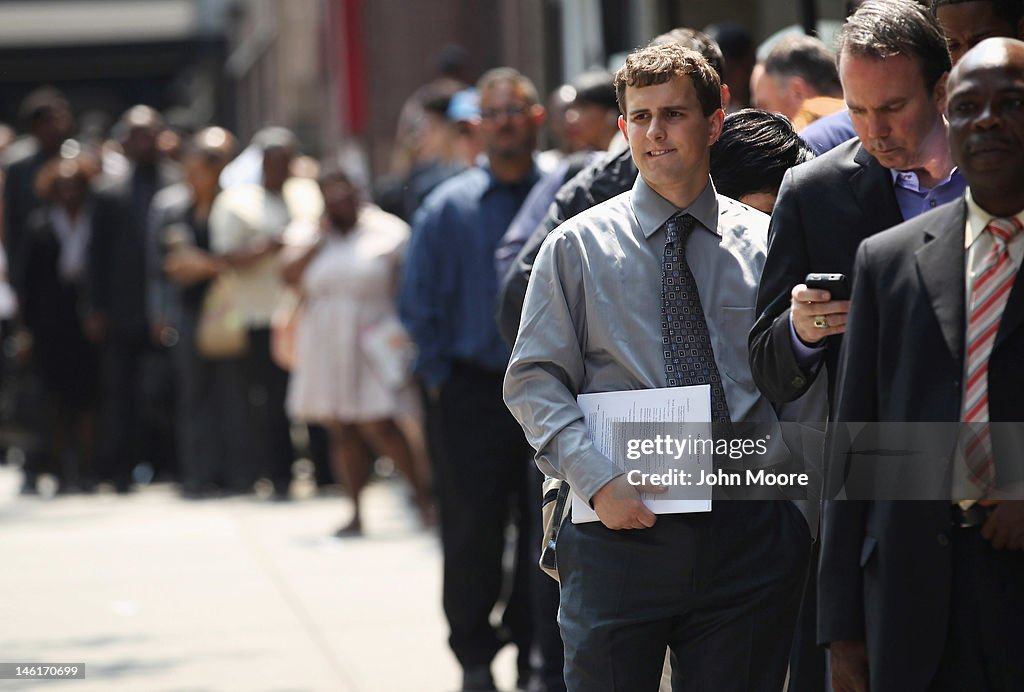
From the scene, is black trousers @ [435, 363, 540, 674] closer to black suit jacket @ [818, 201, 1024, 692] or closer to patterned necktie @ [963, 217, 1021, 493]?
black suit jacket @ [818, 201, 1024, 692]

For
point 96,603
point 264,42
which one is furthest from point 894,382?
point 264,42

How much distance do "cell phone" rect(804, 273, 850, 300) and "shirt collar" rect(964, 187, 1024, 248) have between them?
335 millimetres

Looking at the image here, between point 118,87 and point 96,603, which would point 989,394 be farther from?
point 118,87

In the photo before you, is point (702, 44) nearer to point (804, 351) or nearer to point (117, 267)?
point (804, 351)

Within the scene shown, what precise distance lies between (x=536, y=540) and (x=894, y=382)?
2.90m

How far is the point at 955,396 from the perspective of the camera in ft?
10.9

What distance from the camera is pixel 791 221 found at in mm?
4059

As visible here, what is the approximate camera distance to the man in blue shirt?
6.86 m

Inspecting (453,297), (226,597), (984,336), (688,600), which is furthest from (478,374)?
(984,336)

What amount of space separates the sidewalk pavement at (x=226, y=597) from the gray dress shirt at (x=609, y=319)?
3.23m

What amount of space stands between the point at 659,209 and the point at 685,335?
31 cm

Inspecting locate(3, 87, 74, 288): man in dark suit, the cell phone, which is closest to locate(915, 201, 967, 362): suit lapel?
the cell phone

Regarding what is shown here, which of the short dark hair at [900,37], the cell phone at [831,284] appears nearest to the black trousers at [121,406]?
the short dark hair at [900,37]

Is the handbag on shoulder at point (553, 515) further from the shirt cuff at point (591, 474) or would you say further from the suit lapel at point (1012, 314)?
the suit lapel at point (1012, 314)
